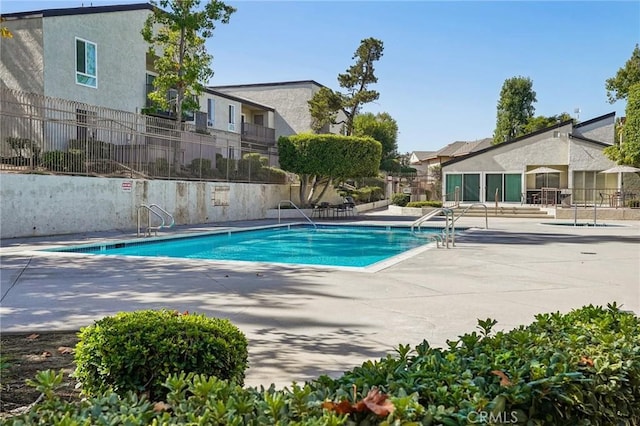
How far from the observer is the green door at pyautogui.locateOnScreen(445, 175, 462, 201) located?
3472cm

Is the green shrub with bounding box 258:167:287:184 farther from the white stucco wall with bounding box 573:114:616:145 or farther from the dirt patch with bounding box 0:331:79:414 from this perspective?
the dirt patch with bounding box 0:331:79:414

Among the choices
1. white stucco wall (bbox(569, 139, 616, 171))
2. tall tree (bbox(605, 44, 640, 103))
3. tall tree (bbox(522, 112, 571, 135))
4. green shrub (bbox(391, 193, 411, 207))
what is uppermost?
→ tall tree (bbox(605, 44, 640, 103))

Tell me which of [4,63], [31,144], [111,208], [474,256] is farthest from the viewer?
[4,63]

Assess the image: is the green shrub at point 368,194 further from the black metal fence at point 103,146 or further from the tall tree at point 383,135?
the black metal fence at point 103,146

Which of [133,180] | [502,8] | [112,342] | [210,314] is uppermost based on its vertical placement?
[502,8]

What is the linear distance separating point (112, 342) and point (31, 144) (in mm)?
14760

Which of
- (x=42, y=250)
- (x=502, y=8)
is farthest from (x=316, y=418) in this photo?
(x=502, y=8)

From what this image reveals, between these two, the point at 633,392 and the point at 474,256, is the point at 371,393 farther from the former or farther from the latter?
the point at 474,256

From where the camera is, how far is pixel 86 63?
23.2 m

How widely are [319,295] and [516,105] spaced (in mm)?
45318

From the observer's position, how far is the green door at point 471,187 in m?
34.6

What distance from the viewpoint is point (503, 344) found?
265 centimetres

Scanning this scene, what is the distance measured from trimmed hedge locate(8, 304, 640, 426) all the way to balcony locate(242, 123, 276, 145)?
34.8m

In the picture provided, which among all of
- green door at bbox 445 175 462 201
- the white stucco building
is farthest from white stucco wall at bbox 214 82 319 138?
the white stucco building
